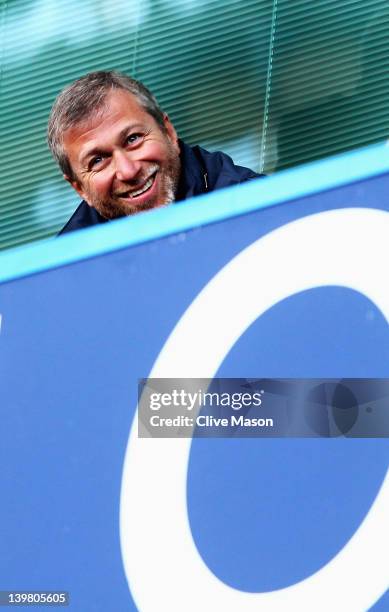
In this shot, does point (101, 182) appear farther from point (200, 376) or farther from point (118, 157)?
point (200, 376)

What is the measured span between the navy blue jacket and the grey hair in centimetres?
10

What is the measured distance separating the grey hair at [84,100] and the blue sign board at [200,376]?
32.0 inches

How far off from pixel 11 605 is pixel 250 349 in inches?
16.2

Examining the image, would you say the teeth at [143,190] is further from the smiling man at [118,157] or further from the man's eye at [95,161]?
the man's eye at [95,161]

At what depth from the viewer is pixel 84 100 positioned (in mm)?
2164

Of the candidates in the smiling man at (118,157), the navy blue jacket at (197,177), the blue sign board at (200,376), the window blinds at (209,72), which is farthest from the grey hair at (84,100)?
the window blinds at (209,72)

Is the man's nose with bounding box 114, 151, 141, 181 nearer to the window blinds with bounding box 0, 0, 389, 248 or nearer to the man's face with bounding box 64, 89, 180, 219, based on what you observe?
the man's face with bounding box 64, 89, 180, 219

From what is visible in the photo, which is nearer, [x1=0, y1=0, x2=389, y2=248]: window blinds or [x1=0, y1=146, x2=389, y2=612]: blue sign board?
[x1=0, y1=146, x2=389, y2=612]: blue sign board

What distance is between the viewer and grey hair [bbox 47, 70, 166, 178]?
7.09ft

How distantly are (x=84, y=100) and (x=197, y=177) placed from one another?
258 millimetres

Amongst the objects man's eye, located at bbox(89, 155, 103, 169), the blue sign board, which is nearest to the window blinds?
man's eye, located at bbox(89, 155, 103, 169)

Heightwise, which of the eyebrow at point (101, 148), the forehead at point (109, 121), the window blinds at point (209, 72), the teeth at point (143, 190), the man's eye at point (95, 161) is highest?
the window blinds at point (209, 72)

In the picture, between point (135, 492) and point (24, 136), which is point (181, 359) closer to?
point (135, 492)

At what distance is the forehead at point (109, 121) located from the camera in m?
2.17
